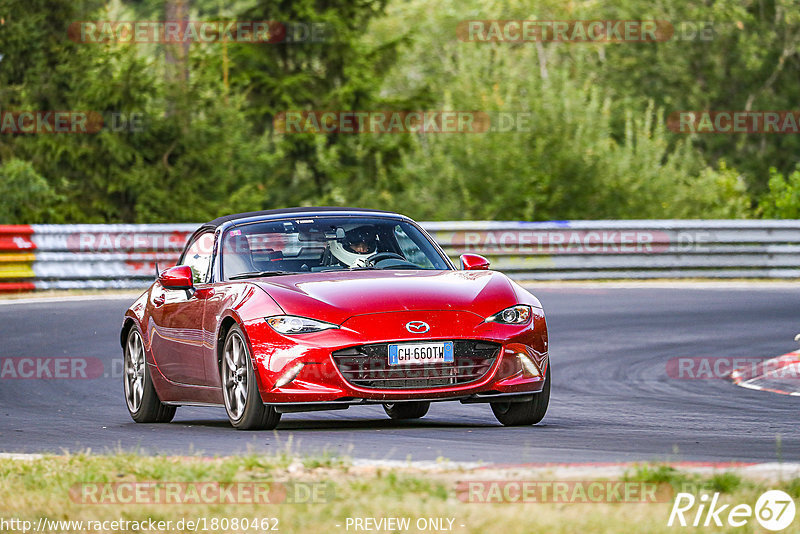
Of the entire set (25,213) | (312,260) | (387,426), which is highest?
(312,260)

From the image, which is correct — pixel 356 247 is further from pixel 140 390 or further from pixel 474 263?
pixel 140 390

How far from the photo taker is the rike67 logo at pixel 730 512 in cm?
560

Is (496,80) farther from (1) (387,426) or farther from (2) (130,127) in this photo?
(1) (387,426)

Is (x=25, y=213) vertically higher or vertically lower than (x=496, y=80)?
lower

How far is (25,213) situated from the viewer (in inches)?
1101

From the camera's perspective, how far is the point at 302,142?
40781 millimetres

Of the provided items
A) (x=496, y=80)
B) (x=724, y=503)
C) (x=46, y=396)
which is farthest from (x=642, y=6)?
(x=724, y=503)

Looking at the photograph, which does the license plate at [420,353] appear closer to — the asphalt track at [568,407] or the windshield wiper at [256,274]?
the asphalt track at [568,407]

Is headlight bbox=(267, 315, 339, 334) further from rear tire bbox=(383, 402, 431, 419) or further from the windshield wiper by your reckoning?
rear tire bbox=(383, 402, 431, 419)

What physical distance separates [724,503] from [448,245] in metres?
17.6

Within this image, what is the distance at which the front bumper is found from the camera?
9180mm

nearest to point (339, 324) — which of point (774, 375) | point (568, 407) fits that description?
point (568, 407)

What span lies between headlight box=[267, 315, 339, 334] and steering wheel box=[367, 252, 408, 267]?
123cm

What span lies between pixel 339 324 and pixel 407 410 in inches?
86.6
